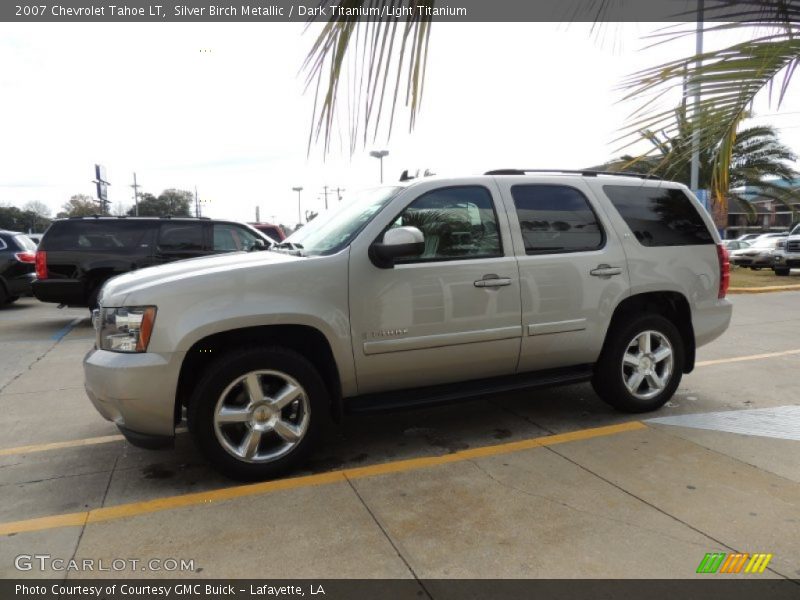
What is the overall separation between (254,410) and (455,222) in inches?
71.4

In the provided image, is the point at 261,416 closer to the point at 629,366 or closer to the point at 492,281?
the point at 492,281

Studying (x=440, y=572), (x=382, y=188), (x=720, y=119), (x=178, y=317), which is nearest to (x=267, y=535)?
(x=440, y=572)

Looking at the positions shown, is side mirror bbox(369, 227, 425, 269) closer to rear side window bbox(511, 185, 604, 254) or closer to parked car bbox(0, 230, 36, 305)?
rear side window bbox(511, 185, 604, 254)

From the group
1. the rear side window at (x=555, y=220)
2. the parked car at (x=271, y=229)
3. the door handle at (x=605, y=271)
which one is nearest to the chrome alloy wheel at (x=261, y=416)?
the rear side window at (x=555, y=220)

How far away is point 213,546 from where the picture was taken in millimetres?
2734

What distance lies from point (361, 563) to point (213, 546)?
740 millimetres

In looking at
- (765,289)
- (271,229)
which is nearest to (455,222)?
(271,229)

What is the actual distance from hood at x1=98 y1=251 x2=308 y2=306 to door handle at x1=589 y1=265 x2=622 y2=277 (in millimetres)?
2170

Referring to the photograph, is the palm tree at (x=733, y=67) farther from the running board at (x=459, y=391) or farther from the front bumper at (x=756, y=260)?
the front bumper at (x=756, y=260)

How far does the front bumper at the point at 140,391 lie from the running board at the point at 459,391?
1.09m

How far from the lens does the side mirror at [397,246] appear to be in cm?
343

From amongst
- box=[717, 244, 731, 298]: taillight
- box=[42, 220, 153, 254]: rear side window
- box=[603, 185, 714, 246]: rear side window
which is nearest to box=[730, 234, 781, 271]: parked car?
box=[717, 244, 731, 298]: taillight

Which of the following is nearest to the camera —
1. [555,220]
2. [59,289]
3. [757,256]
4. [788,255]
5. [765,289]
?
[555,220]

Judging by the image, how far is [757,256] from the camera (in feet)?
70.6
